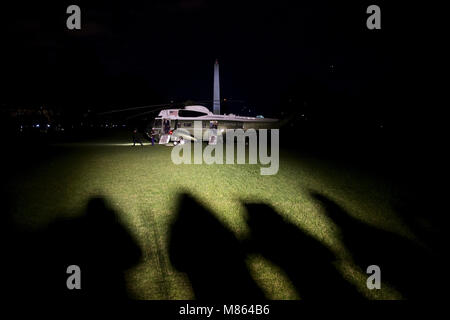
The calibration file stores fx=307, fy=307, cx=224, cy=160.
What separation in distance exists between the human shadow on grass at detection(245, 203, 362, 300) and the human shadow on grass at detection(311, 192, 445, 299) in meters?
0.82

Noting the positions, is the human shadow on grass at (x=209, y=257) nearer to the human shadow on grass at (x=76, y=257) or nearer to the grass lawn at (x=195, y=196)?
the grass lawn at (x=195, y=196)

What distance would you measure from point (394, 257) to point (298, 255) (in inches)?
91.4

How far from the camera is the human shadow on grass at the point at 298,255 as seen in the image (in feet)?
19.4

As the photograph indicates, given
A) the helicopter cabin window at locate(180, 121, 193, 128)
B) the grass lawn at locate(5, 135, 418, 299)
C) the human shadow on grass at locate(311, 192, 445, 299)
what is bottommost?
the human shadow on grass at locate(311, 192, 445, 299)

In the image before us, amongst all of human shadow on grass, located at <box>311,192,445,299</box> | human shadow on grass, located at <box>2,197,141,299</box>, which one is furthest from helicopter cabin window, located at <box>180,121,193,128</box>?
human shadow on grass, located at <box>311,192,445,299</box>

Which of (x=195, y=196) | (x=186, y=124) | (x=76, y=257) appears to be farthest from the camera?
(x=186, y=124)

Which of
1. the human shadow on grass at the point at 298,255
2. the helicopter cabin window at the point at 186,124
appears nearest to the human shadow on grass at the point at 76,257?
the human shadow on grass at the point at 298,255

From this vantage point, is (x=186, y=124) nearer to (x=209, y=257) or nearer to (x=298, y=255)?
(x=209, y=257)

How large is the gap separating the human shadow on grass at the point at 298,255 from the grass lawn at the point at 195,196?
194 millimetres

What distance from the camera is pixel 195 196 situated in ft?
32.6

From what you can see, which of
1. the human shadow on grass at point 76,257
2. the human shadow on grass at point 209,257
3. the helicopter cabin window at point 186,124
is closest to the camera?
the human shadow on grass at point 76,257

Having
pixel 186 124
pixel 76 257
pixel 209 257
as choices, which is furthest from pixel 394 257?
pixel 186 124

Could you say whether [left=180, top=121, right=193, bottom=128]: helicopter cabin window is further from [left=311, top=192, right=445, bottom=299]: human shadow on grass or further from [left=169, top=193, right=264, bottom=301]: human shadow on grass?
[left=311, top=192, right=445, bottom=299]: human shadow on grass

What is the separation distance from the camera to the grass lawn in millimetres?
6109
